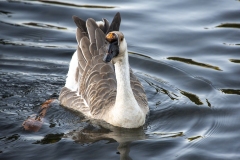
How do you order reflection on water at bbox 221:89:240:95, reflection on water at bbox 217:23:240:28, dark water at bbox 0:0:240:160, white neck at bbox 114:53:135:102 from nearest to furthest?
1. dark water at bbox 0:0:240:160
2. white neck at bbox 114:53:135:102
3. reflection on water at bbox 221:89:240:95
4. reflection on water at bbox 217:23:240:28

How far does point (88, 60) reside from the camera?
11.0m

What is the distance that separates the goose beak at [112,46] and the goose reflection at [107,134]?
1.52 m

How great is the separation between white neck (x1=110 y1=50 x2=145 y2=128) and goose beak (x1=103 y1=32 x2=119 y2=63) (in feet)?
1.38

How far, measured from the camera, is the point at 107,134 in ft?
32.3

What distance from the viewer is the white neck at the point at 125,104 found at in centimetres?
951

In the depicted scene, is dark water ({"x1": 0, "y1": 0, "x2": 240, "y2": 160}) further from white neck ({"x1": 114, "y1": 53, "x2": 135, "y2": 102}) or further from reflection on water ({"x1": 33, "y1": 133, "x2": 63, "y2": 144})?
white neck ({"x1": 114, "y1": 53, "x2": 135, "y2": 102})

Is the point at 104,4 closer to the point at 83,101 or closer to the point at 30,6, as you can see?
the point at 30,6

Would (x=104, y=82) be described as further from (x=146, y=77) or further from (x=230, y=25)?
(x=230, y=25)

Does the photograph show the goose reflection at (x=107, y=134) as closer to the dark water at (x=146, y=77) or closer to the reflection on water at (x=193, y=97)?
the dark water at (x=146, y=77)

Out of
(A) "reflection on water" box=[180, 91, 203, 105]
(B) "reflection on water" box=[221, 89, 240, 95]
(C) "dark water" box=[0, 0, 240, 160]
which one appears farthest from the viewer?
(B) "reflection on water" box=[221, 89, 240, 95]

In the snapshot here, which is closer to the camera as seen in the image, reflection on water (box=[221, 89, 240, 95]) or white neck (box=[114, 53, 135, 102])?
white neck (box=[114, 53, 135, 102])

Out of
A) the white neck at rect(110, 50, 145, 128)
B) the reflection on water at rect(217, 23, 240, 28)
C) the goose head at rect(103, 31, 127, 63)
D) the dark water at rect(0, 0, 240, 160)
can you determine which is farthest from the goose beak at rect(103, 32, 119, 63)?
the reflection on water at rect(217, 23, 240, 28)

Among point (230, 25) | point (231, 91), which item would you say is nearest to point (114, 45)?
point (231, 91)

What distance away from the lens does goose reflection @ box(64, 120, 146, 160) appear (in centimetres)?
955
